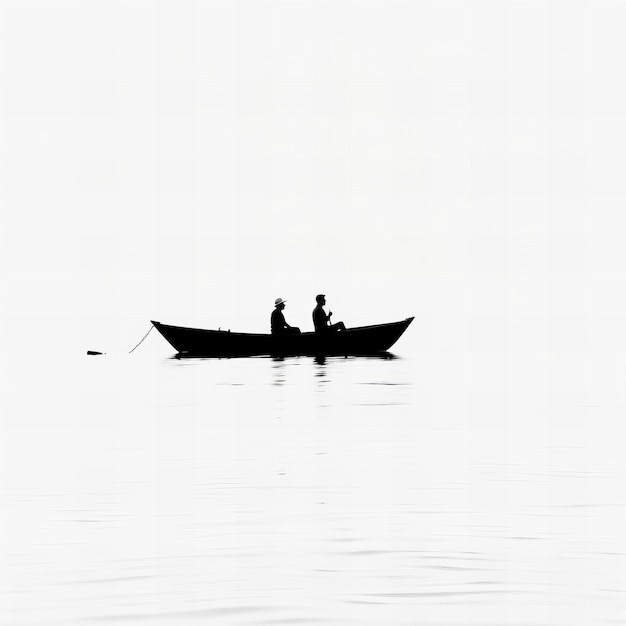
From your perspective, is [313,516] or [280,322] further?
[280,322]

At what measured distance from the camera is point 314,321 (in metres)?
34.8

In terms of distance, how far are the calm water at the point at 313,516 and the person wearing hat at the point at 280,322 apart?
46.4 ft

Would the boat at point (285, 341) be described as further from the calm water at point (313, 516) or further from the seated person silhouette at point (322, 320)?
the calm water at point (313, 516)

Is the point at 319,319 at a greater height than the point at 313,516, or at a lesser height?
greater

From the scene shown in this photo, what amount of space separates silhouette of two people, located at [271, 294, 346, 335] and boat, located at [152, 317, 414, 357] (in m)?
0.16

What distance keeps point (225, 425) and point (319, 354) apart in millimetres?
19292

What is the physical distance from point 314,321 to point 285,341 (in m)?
1.09

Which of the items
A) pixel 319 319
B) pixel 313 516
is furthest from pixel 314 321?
pixel 313 516

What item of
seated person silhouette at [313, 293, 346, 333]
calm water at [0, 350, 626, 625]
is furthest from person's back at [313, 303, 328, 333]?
calm water at [0, 350, 626, 625]

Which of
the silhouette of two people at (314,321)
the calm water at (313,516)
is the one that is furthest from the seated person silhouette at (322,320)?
the calm water at (313,516)

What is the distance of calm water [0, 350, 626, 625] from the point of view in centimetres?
596

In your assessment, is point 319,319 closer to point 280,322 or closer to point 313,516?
point 280,322

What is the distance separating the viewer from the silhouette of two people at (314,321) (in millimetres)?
34344

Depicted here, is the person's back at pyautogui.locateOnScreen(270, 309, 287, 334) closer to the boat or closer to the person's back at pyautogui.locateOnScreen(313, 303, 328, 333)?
the boat
